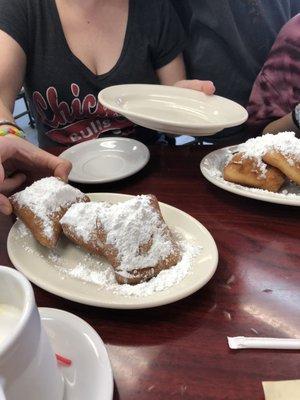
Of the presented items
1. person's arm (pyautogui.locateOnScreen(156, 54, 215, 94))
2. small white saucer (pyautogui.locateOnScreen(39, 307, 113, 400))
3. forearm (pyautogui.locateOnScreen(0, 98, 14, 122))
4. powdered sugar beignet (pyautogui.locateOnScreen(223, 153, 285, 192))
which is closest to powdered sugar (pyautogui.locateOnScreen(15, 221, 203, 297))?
small white saucer (pyautogui.locateOnScreen(39, 307, 113, 400))

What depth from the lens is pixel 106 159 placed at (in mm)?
988

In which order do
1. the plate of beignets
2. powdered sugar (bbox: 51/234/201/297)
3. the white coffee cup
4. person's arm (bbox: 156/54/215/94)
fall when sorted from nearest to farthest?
1. the white coffee cup
2. powdered sugar (bbox: 51/234/201/297)
3. the plate of beignets
4. person's arm (bbox: 156/54/215/94)

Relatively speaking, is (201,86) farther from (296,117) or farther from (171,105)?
(296,117)

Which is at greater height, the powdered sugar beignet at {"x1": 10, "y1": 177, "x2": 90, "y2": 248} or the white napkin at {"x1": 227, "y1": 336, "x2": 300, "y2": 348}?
the powdered sugar beignet at {"x1": 10, "y1": 177, "x2": 90, "y2": 248}

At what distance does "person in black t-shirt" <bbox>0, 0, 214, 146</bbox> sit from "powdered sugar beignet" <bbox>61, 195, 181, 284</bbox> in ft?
1.87

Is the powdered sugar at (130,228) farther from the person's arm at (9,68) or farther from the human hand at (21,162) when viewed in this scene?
the person's arm at (9,68)

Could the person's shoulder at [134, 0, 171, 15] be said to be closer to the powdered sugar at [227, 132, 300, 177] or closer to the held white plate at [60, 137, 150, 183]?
→ the held white plate at [60, 137, 150, 183]

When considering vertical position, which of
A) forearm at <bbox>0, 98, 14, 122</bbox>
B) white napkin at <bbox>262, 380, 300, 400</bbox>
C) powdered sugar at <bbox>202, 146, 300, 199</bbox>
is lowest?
powdered sugar at <bbox>202, 146, 300, 199</bbox>

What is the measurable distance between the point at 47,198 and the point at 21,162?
206 mm

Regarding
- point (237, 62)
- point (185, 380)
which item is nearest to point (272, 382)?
point (185, 380)

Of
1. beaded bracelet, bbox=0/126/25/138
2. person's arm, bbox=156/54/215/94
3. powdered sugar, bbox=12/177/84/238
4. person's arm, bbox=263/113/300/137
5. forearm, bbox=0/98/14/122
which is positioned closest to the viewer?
powdered sugar, bbox=12/177/84/238

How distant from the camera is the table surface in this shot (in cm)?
45

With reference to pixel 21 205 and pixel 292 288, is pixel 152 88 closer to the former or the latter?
pixel 21 205

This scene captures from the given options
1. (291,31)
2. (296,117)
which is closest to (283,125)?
Result: (296,117)
